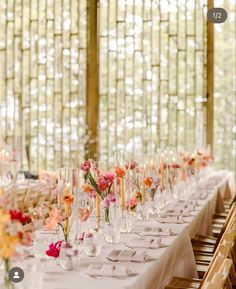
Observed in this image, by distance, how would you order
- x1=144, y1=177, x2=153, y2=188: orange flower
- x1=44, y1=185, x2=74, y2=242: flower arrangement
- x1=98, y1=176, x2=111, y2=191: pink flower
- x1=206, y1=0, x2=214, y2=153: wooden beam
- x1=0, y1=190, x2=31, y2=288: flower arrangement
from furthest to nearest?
x1=206, y1=0, x2=214, y2=153: wooden beam < x1=144, y1=177, x2=153, y2=188: orange flower < x1=98, y1=176, x2=111, y2=191: pink flower < x1=44, y1=185, x2=74, y2=242: flower arrangement < x1=0, y1=190, x2=31, y2=288: flower arrangement

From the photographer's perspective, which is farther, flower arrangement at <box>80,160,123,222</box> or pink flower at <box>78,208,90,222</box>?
flower arrangement at <box>80,160,123,222</box>

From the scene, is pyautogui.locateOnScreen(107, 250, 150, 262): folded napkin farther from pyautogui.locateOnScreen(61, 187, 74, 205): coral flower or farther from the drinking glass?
pyautogui.locateOnScreen(61, 187, 74, 205): coral flower

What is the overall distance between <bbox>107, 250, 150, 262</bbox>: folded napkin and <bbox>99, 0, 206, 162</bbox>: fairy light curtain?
21.6ft

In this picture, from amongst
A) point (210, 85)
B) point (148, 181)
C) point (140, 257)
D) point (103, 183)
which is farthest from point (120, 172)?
point (210, 85)

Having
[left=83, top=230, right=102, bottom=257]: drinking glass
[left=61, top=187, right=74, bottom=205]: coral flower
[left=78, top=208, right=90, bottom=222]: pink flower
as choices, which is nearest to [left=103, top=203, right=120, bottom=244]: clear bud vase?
[left=78, top=208, right=90, bottom=222]: pink flower

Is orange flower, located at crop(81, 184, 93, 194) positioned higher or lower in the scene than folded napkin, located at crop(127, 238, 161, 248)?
higher

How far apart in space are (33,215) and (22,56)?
7060mm

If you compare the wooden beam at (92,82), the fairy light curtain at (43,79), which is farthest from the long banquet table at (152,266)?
the fairy light curtain at (43,79)

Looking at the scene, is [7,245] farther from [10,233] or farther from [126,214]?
[126,214]

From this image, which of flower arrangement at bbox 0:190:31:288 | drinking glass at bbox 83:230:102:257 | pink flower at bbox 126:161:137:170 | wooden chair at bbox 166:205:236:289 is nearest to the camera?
flower arrangement at bbox 0:190:31:288

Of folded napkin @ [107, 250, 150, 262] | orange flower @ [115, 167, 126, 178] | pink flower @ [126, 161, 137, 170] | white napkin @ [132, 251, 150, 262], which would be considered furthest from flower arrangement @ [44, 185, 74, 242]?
pink flower @ [126, 161, 137, 170]

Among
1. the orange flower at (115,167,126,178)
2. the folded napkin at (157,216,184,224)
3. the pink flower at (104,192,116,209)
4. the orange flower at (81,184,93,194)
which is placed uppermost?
the orange flower at (115,167,126,178)

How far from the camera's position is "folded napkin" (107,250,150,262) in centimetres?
321

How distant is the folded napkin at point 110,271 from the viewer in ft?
9.38
